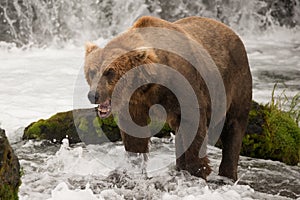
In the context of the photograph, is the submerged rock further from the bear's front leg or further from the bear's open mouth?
the bear's open mouth

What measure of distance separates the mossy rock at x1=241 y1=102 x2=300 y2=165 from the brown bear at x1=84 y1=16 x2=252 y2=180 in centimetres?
113

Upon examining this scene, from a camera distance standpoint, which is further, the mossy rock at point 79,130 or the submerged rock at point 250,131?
the mossy rock at point 79,130

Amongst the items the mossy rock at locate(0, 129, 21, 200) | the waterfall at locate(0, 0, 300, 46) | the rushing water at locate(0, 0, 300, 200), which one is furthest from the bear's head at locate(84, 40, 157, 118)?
the waterfall at locate(0, 0, 300, 46)

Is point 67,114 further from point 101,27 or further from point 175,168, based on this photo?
point 101,27

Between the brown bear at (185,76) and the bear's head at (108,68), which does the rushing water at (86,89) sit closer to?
the brown bear at (185,76)

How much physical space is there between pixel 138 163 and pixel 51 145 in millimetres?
1932

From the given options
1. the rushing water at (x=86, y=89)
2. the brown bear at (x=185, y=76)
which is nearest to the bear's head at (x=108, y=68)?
the brown bear at (x=185, y=76)

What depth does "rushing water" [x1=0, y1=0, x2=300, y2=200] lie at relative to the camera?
4.83m

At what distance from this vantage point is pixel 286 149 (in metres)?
6.42

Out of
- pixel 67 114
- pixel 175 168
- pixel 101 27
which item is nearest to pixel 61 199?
pixel 175 168

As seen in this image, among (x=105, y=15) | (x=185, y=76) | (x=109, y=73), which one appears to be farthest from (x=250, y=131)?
(x=105, y=15)

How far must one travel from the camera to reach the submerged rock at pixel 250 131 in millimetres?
6437

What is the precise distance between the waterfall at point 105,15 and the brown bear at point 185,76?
11.2m

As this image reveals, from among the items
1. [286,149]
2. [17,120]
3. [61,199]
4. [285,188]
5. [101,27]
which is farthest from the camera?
[101,27]
